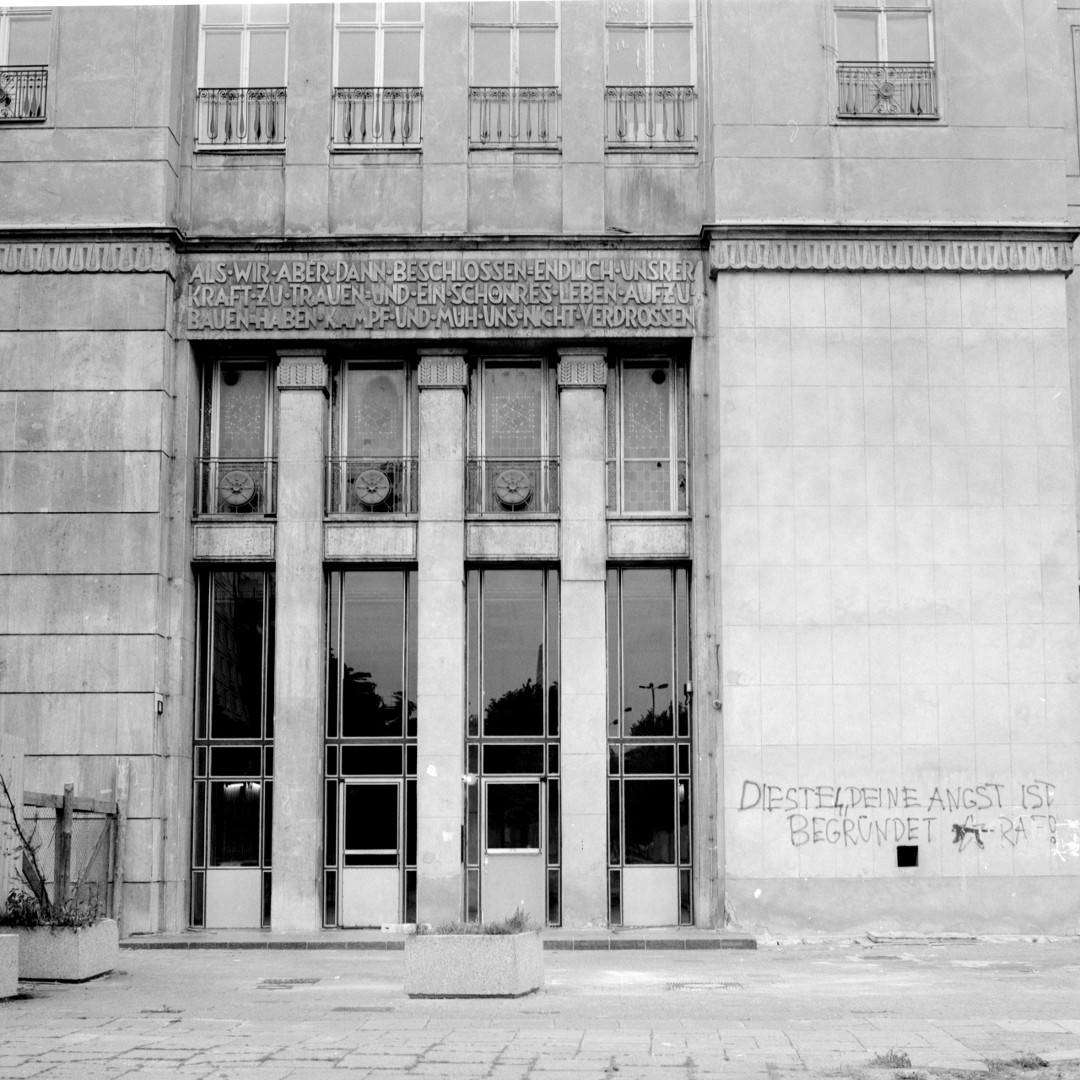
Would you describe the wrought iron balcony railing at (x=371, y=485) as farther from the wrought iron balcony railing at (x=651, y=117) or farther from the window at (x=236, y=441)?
the wrought iron balcony railing at (x=651, y=117)

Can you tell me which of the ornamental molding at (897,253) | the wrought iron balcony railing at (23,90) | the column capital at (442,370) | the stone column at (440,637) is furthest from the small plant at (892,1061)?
the wrought iron balcony railing at (23,90)

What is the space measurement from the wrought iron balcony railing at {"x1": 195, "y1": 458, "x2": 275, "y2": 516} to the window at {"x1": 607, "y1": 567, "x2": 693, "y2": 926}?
19.5ft

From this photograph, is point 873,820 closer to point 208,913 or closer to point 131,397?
point 208,913

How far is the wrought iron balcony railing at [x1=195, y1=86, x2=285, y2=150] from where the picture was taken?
26.6m

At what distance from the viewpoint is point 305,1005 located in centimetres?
1600

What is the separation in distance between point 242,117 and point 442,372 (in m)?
5.55

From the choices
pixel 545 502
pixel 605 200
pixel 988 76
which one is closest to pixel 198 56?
pixel 605 200

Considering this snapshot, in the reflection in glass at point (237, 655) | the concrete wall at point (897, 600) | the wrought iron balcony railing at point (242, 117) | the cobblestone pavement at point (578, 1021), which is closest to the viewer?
the cobblestone pavement at point (578, 1021)

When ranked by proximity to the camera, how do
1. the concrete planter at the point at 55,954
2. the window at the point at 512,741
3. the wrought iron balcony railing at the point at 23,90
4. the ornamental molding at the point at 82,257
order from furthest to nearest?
the wrought iron balcony railing at the point at 23,90 → the ornamental molding at the point at 82,257 → the window at the point at 512,741 → the concrete planter at the point at 55,954

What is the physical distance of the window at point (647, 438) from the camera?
2636 centimetres

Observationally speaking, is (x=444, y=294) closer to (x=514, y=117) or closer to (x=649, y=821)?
(x=514, y=117)

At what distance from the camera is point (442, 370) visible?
2620cm

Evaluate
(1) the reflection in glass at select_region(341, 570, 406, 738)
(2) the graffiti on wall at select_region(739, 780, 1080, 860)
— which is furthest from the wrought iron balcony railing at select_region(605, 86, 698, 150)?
(2) the graffiti on wall at select_region(739, 780, 1080, 860)

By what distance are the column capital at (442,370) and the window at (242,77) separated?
174 inches
